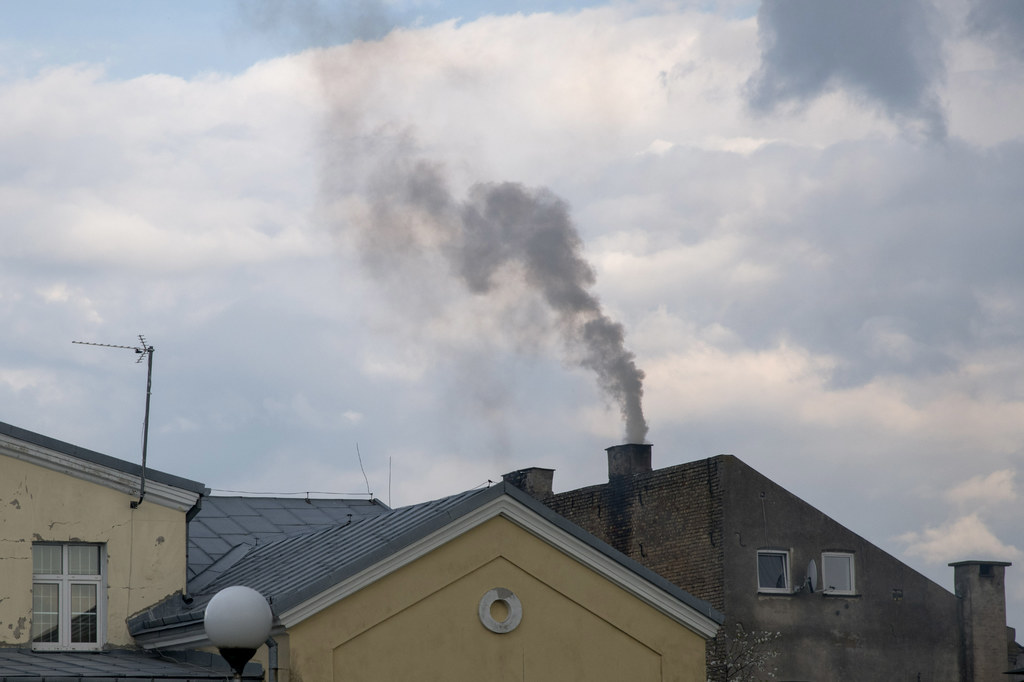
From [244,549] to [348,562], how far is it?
16.6 feet

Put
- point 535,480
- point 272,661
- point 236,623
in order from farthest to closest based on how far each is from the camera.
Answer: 1. point 535,480
2. point 272,661
3. point 236,623

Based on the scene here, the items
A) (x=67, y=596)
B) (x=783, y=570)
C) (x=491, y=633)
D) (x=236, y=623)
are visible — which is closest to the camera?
(x=236, y=623)

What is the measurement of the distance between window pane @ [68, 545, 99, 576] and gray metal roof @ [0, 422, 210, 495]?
1190 millimetres

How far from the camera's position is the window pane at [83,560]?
18.5 metres

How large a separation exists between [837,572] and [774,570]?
1677mm

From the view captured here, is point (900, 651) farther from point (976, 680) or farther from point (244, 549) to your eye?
point (244, 549)

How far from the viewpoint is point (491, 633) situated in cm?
1722

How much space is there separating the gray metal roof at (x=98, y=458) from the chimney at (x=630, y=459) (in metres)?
18.0

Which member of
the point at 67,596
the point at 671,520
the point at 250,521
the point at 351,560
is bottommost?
the point at 67,596

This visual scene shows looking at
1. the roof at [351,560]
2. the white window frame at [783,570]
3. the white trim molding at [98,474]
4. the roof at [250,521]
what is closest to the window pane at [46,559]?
the white trim molding at [98,474]

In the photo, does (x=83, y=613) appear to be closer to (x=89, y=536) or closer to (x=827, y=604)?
(x=89, y=536)

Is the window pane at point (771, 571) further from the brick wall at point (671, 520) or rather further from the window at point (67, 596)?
the window at point (67, 596)

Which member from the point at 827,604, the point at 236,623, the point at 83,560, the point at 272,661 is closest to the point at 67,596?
the point at 83,560

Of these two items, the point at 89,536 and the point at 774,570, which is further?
the point at 774,570
